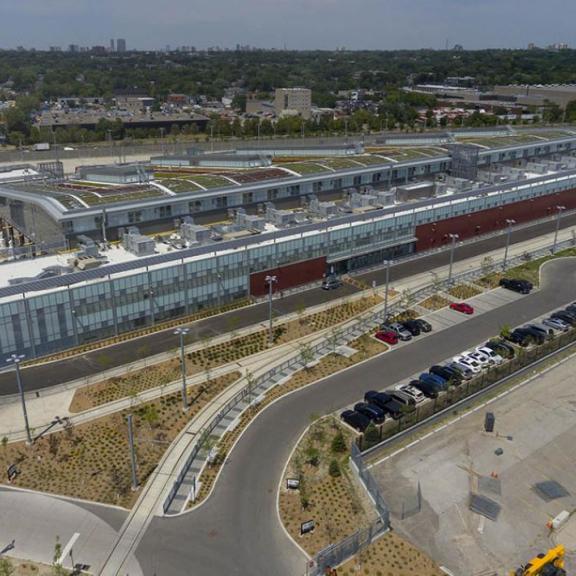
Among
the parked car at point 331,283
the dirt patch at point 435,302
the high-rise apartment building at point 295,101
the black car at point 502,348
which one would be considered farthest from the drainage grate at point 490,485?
the high-rise apartment building at point 295,101

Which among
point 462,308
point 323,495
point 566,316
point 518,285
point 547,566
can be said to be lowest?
point 323,495

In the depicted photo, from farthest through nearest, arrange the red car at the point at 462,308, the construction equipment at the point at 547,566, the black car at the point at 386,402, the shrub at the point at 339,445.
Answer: the red car at the point at 462,308 < the black car at the point at 386,402 < the shrub at the point at 339,445 < the construction equipment at the point at 547,566

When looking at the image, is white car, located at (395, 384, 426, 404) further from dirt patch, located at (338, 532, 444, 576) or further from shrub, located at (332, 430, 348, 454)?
dirt patch, located at (338, 532, 444, 576)

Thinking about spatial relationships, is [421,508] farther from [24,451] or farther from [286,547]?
[24,451]

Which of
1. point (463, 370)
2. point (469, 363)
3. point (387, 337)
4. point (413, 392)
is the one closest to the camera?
point (413, 392)

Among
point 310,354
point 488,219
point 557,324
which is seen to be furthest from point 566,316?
point 488,219

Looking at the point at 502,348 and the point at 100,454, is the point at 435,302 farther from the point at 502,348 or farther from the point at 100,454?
the point at 100,454

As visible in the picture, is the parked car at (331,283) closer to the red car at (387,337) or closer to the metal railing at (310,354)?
the metal railing at (310,354)

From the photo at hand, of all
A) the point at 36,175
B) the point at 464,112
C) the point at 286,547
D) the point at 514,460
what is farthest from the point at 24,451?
the point at 464,112
